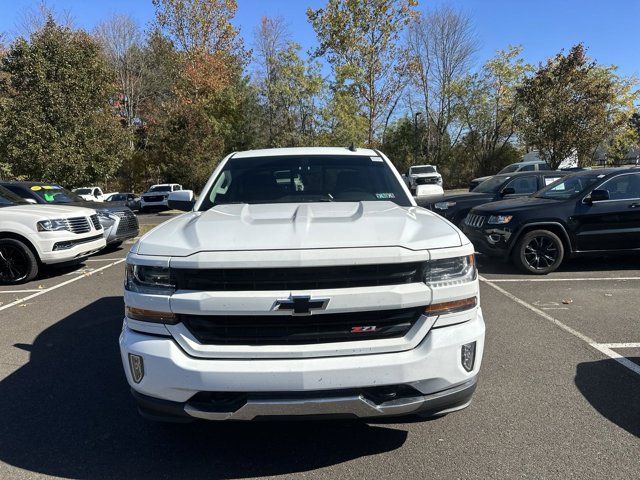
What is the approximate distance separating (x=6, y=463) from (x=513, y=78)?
43.8 metres

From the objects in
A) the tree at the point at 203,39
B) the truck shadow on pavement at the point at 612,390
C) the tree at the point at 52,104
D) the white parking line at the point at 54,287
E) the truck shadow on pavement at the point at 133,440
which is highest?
the tree at the point at 203,39

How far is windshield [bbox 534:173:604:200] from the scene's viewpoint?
778 cm

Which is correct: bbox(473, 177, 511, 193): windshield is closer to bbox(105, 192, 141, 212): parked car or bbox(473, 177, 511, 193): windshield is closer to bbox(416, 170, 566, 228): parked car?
bbox(416, 170, 566, 228): parked car

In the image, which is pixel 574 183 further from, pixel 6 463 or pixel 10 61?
pixel 10 61

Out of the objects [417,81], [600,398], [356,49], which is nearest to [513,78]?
[417,81]

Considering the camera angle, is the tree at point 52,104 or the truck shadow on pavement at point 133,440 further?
the tree at point 52,104

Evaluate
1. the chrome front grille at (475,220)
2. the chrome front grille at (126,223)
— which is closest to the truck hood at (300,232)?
the chrome front grille at (475,220)

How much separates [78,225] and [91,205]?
3.32 m

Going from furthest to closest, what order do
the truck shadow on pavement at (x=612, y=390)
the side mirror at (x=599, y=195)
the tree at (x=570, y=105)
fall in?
1. the tree at (x=570, y=105)
2. the side mirror at (x=599, y=195)
3. the truck shadow on pavement at (x=612, y=390)

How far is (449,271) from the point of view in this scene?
2543mm

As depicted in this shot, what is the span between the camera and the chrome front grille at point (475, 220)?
808cm

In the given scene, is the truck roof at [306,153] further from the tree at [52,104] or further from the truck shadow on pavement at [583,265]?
the tree at [52,104]

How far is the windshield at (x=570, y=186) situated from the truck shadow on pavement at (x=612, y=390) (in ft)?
14.7

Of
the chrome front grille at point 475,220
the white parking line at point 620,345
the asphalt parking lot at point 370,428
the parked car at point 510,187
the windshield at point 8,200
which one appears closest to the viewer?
the asphalt parking lot at point 370,428
